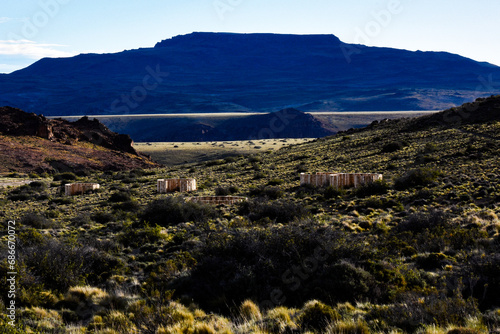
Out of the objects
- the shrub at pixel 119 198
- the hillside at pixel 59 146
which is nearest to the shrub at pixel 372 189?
the shrub at pixel 119 198

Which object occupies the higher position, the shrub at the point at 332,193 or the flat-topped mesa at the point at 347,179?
the flat-topped mesa at the point at 347,179

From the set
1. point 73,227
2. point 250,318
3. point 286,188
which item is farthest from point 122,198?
point 250,318

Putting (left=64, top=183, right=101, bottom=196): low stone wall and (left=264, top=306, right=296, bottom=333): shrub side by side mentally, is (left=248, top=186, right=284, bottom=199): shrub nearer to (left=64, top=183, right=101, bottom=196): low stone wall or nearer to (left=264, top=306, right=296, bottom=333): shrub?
(left=64, top=183, right=101, bottom=196): low stone wall

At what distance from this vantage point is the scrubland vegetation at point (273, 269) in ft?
24.5

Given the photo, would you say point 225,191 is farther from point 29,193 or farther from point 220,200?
point 29,193

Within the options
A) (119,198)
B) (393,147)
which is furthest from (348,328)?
(393,147)

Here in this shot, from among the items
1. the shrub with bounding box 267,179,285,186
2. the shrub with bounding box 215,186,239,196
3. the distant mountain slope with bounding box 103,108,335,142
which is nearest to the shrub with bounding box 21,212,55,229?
the shrub with bounding box 215,186,239,196

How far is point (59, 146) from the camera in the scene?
5534cm

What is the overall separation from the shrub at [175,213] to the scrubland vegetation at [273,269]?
0.05 meters

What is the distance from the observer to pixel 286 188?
23.6m

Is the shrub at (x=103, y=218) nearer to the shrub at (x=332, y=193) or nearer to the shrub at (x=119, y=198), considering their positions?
the shrub at (x=119, y=198)

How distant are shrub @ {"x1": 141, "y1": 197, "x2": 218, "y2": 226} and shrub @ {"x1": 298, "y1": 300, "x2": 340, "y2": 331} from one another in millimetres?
8753

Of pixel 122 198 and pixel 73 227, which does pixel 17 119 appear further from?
pixel 73 227

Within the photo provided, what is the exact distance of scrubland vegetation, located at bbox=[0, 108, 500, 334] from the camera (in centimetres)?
747
